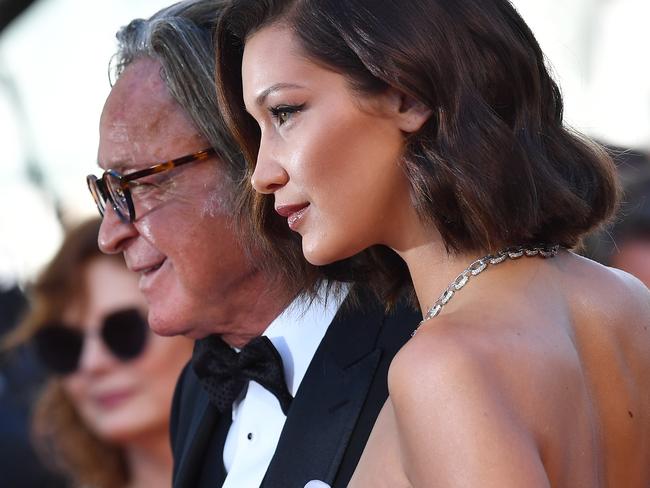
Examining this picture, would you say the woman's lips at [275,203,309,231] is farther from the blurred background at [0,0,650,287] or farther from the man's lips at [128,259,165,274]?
the blurred background at [0,0,650,287]

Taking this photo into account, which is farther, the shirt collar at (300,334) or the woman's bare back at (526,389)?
the shirt collar at (300,334)

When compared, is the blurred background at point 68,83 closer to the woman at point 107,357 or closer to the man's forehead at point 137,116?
the woman at point 107,357

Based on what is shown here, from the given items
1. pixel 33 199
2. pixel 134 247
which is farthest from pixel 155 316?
pixel 33 199

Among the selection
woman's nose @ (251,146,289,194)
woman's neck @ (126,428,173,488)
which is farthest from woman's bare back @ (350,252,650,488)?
woman's neck @ (126,428,173,488)

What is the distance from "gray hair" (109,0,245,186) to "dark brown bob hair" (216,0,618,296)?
0.89 meters

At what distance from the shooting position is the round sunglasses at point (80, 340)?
14.9ft

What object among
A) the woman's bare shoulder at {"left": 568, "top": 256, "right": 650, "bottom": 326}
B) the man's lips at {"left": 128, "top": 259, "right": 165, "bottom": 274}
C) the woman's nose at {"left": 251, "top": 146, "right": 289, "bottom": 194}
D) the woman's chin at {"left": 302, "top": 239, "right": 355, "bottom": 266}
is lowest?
the man's lips at {"left": 128, "top": 259, "right": 165, "bottom": 274}

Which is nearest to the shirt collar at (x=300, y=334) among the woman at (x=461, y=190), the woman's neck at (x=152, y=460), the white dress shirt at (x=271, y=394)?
the white dress shirt at (x=271, y=394)

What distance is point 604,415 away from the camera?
185 centimetres

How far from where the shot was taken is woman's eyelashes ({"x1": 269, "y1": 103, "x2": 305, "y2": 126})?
2.03 m

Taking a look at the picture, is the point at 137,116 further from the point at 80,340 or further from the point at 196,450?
the point at 80,340

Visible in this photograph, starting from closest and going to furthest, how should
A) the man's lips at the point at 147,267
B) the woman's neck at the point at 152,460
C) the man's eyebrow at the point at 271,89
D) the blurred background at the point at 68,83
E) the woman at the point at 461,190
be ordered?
the woman at the point at 461,190
the man's eyebrow at the point at 271,89
the man's lips at the point at 147,267
the woman's neck at the point at 152,460
the blurred background at the point at 68,83

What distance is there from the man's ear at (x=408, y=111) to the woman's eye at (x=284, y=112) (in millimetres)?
177

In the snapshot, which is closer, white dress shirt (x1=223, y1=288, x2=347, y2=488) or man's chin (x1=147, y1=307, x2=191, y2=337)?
white dress shirt (x1=223, y1=288, x2=347, y2=488)
